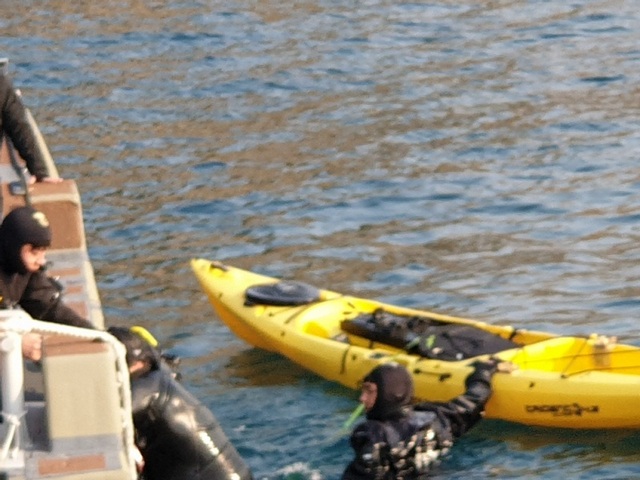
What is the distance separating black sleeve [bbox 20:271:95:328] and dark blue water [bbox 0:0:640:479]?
2.34 m

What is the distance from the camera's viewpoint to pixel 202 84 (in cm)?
2100

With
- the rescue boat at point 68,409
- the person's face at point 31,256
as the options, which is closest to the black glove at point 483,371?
the person's face at point 31,256

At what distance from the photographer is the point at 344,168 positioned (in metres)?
17.2

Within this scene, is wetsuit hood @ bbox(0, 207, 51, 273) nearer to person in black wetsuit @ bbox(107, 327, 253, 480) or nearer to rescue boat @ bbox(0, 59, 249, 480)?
A: person in black wetsuit @ bbox(107, 327, 253, 480)

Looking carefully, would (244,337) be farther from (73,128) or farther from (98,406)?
(73,128)

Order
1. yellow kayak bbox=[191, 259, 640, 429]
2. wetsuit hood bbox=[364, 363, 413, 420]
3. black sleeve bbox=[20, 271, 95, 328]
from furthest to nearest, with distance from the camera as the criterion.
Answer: yellow kayak bbox=[191, 259, 640, 429], wetsuit hood bbox=[364, 363, 413, 420], black sleeve bbox=[20, 271, 95, 328]

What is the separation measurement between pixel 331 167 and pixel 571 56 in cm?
573

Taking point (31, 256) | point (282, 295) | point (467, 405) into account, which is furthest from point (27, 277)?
point (282, 295)

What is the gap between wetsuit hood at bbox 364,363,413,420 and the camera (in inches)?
332

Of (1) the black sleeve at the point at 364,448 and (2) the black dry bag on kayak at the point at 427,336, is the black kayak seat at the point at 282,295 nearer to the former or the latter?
Result: (2) the black dry bag on kayak at the point at 427,336

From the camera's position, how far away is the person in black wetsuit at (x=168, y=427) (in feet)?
25.8

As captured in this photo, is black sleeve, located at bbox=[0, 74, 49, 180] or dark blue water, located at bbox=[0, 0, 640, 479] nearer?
black sleeve, located at bbox=[0, 74, 49, 180]

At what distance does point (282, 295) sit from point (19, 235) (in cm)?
432

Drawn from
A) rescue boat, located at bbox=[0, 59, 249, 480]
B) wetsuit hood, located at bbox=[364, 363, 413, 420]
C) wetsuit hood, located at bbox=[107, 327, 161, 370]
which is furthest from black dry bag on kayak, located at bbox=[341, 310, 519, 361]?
rescue boat, located at bbox=[0, 59, 249, 480]
